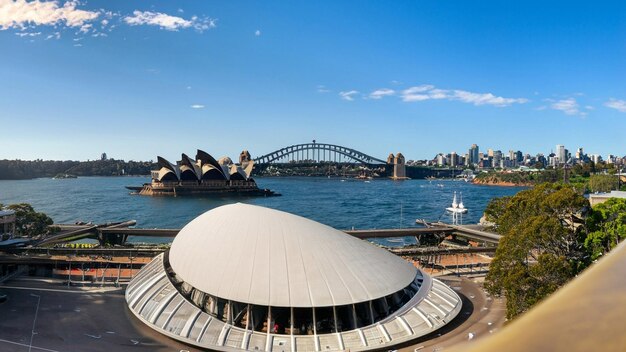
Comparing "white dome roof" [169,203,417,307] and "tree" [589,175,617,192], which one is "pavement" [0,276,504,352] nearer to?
"white dome roof" [169,203,417,307]

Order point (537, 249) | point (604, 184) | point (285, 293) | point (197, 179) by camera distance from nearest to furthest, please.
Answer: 1. point (285, 293)
2. point (537, 249)
3. point (604, 184)
4. point (197, 179)

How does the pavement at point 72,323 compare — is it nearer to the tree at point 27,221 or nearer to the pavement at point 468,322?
the pavement at point 468,322

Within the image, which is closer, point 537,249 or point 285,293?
point 285,293

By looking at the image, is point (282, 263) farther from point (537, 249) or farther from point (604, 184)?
point (604, 184)

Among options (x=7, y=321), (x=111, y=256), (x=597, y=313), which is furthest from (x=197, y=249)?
(x=597, y=313)

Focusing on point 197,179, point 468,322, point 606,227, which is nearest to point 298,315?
point 468,322

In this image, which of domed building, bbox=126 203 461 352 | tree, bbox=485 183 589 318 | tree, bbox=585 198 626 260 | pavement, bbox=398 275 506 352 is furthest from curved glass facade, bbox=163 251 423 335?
tree, bbox=585 198 626 260

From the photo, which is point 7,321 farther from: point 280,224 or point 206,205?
point 206,205
